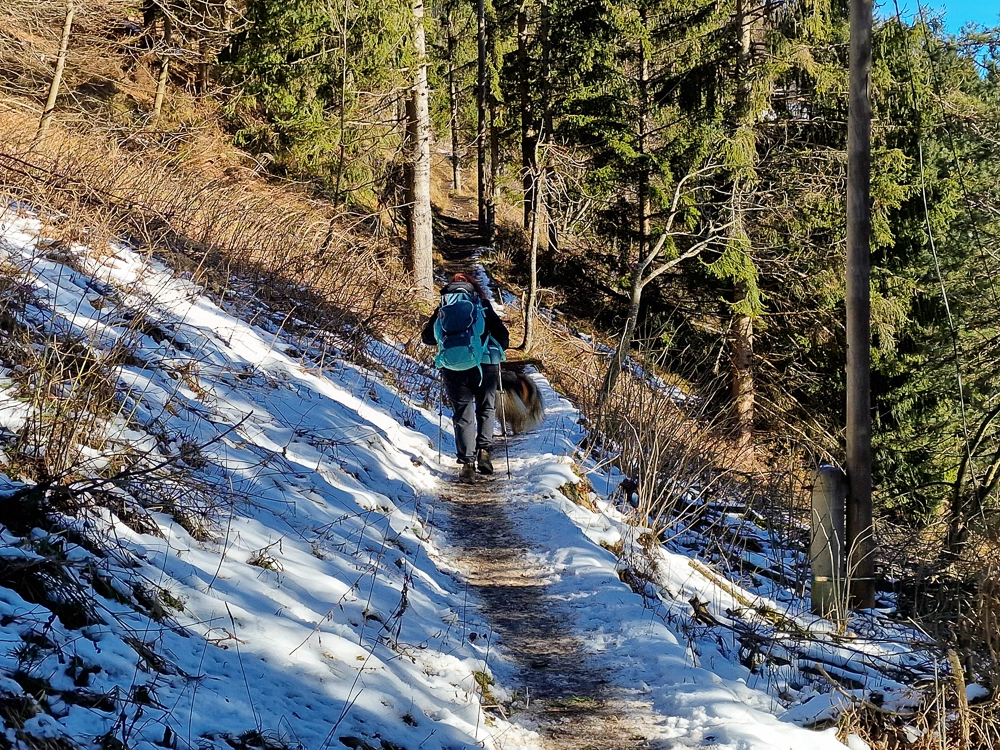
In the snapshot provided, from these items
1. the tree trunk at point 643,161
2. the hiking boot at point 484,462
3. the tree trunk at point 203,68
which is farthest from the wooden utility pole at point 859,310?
the tree trunk at point 203,68

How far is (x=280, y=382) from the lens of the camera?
7688 millimetres

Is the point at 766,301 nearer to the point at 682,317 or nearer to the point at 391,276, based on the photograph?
the point at 682,317

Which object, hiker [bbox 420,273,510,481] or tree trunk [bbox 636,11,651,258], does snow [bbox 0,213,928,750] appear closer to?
hiker [bbox 420,273,510,481]

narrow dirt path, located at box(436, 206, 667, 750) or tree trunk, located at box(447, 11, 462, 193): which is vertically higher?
tree trunk, located at box(447, 11, 462, 193)

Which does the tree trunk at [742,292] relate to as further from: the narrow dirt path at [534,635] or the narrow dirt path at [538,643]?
the narrow dirt path at [538,643]

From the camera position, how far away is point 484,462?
842 centimetres

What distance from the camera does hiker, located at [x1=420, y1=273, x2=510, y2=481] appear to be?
8.29 m

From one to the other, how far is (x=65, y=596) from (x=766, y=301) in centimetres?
1733

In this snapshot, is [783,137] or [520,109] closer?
[783,137]

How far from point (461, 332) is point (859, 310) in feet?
12.3

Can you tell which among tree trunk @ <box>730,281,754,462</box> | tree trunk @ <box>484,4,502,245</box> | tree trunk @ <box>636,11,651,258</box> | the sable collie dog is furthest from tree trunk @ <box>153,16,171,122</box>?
tree trunk @ <box>730,281,754,462</box>

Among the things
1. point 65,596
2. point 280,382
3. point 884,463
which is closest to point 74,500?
point 65,596

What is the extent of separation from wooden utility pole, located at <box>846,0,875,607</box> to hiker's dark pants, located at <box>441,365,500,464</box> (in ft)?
11.4

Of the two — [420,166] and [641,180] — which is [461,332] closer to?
[420,166]
